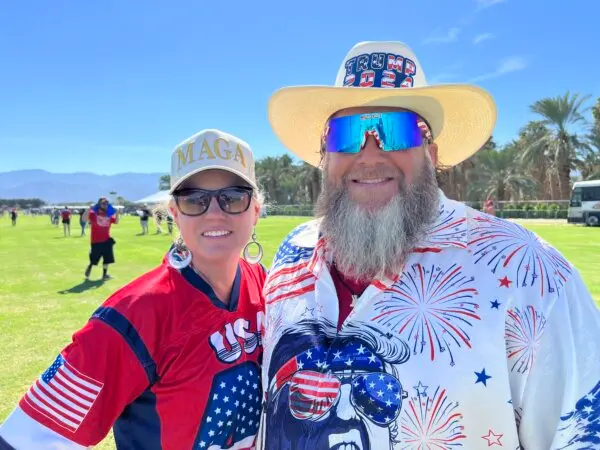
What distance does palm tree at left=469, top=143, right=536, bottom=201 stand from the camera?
159 feet

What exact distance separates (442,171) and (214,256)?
156cm

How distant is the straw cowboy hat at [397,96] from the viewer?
2438 mm

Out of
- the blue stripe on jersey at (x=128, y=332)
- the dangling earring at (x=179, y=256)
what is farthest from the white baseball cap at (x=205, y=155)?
the blue stripe on jersey at (x=128, y=332)

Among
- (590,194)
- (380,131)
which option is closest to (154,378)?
(380,131)

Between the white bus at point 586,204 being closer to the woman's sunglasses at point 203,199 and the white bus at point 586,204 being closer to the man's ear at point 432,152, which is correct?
the man's ear at point 432,152

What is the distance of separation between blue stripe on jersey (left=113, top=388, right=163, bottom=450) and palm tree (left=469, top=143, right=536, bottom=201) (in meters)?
51.0

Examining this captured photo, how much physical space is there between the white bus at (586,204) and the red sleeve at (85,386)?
123 feet

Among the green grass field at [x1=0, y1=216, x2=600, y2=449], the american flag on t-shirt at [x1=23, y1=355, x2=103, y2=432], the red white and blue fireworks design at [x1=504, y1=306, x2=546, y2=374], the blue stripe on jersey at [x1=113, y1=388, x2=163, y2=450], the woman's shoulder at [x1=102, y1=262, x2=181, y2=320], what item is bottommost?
the green grass field at [x1=0, y1=216, x2=600, y2=449]

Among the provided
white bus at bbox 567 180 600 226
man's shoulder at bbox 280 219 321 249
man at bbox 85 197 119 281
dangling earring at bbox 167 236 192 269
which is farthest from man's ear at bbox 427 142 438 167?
white bus at bbox 567 180 600 226

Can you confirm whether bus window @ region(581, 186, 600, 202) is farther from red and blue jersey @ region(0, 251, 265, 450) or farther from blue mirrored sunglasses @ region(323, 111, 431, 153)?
red and blue jersey @ region(0, 251, 265, 450)

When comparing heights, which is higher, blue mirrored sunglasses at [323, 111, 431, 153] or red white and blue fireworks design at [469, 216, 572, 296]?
blue mirrored sunglasses at [323, 111, 431, 153]

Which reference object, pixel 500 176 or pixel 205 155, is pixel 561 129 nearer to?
pixel 500 176

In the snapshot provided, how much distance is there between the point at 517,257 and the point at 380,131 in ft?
2.95

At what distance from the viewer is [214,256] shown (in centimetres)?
235
